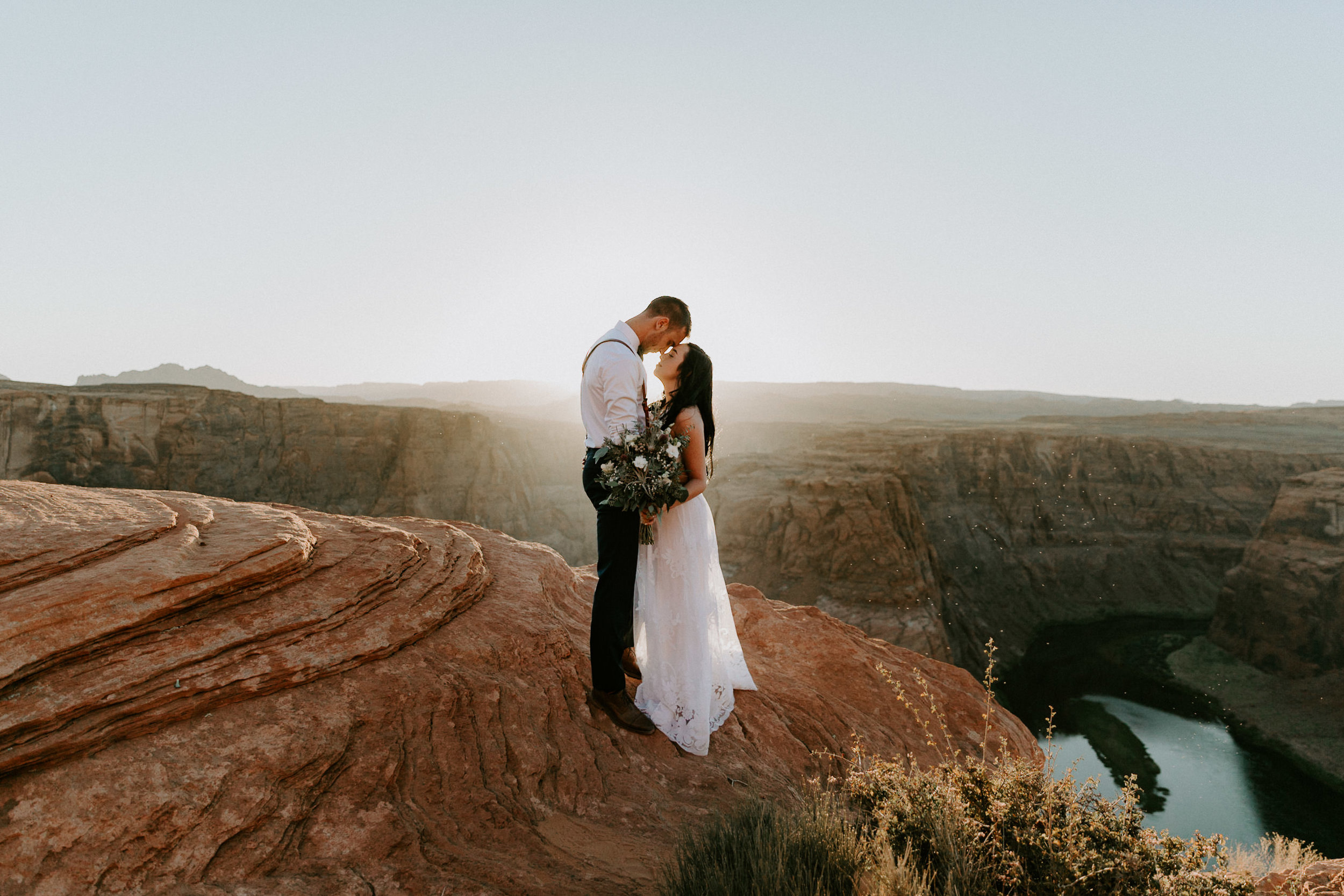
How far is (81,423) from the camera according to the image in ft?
79.9

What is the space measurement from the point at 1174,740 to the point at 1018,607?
11.6 meters

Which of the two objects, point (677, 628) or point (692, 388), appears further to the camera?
point (677, 628)

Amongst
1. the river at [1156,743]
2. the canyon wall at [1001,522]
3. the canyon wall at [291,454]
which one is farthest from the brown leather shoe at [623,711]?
the canyon wall at [1001,522]

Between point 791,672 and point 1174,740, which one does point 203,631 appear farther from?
point 1174,740

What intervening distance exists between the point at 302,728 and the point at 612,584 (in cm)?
173

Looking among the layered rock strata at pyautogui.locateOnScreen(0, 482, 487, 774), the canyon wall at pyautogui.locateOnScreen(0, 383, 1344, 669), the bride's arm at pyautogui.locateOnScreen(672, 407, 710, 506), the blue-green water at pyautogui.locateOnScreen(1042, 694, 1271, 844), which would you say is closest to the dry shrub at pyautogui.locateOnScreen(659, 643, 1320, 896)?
the bride's arm at pyautogui.locateOnScreen(672, 407, 710, 506)

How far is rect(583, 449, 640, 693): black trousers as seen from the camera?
12.5 feet

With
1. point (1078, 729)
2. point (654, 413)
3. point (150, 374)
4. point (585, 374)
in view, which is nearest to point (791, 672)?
point (654, 413)

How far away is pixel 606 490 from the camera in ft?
12.3

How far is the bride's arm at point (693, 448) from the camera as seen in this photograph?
3770 millimetres

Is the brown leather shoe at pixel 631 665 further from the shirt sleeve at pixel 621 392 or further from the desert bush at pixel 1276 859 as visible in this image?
the desert bush at pixel 1276 859

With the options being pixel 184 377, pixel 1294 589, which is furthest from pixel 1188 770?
pixel 184 377

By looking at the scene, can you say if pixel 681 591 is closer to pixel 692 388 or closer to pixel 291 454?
pixel 692 388

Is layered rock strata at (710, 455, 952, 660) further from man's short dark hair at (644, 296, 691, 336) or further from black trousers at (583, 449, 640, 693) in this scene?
man's short dark hair at (644, 296, 691, 336)
